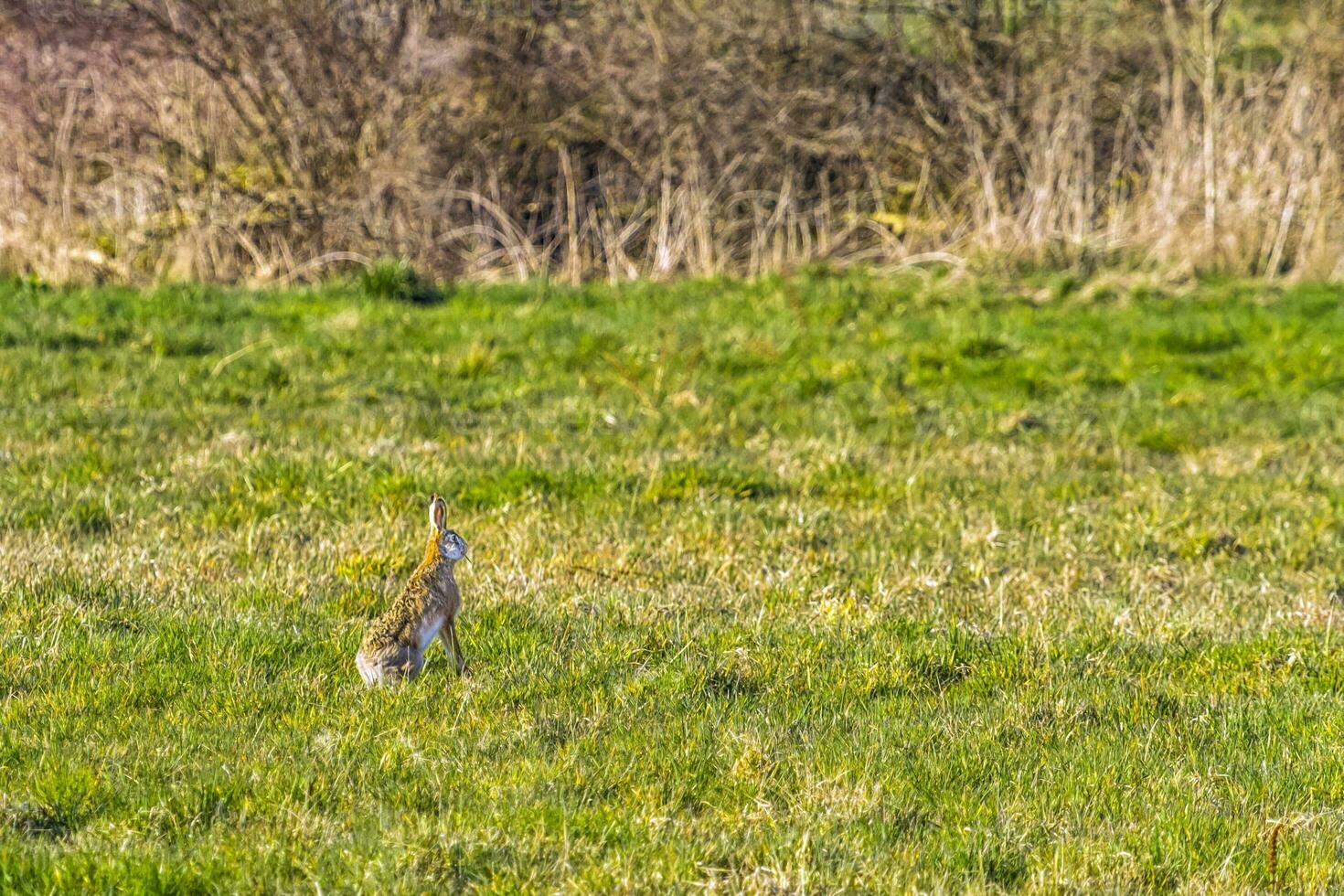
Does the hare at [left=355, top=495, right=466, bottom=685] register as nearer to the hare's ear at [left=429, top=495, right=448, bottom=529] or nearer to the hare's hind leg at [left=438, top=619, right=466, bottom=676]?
the hare's ear at [left=429, top=495, right=448, bottom=529]

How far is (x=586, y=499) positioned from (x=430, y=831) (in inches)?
168

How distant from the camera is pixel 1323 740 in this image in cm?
467

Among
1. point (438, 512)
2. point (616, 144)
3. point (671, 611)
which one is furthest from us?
point (616, 144)

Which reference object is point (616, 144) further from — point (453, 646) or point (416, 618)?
point (416, 618)

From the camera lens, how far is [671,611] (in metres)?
5.99

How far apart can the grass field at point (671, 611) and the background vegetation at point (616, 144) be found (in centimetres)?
397

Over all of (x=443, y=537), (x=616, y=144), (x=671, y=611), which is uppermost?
(x=616, y=144)

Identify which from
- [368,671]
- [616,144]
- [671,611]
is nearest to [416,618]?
[368,671]

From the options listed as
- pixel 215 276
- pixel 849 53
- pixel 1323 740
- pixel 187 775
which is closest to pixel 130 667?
pixel 187 775

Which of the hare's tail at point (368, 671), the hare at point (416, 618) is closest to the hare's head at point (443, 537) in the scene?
the hare at point (416, 618)

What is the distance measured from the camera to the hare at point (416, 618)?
4.65 meters

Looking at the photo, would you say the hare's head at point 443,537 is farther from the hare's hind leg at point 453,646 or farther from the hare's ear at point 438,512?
the hare's hind leg at point 453,646

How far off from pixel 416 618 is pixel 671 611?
1.56 m

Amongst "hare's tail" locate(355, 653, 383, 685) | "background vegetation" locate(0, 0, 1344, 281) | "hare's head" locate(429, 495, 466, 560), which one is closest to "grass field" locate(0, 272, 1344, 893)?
"hare's tail" locate(355, 653, 383, 685)
